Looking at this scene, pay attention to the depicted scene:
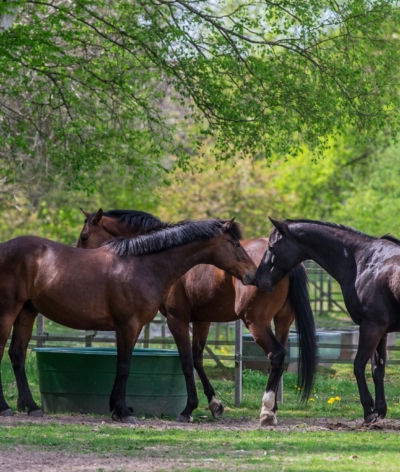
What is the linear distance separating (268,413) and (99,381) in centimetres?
185

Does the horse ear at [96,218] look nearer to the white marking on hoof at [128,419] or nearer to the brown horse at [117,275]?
the brown horse at [117,275]

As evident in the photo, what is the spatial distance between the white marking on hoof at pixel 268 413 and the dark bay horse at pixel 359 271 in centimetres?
90

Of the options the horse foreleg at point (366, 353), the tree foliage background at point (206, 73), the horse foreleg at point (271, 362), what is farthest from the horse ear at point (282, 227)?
the tree foliage background at point (206, 73)

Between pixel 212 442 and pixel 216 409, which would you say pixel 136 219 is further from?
pixel 212 442

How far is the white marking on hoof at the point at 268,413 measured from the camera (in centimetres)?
835

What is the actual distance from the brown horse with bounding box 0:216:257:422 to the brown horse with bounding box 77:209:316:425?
46cm

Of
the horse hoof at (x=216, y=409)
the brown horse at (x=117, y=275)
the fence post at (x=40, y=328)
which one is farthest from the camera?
the fence post at (x=40, y=328)

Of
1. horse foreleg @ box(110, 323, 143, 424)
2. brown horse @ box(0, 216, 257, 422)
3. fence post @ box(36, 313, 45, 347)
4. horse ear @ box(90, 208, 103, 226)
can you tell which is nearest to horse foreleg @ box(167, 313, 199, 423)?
brown horse @ box(0, 216, 257, 422)

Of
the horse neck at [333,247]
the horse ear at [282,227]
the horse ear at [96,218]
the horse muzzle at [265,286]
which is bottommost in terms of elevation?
the horse muzzle at [265,286]

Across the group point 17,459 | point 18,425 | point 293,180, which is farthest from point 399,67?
point 293,180

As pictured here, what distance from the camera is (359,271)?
8219 millimetres

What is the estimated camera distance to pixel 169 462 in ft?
19.9

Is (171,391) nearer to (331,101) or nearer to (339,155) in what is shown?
(331,101)

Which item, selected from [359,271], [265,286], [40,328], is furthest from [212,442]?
[40,328]
